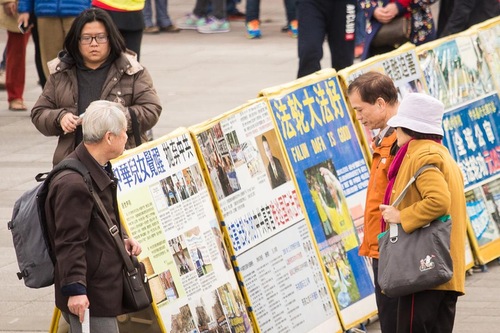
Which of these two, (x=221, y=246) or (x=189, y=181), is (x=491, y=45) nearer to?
(x=221, y=246)

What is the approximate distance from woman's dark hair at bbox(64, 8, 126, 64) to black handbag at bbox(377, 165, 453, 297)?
2227 millimetres

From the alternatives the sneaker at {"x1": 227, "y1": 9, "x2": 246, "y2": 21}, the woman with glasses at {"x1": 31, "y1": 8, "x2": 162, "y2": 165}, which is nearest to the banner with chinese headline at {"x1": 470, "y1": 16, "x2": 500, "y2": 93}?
the woman with glasses at {"x1": 31, "y1": 8, "x2": 162, "y2": 165}

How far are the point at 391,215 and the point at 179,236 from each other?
3.94 feet

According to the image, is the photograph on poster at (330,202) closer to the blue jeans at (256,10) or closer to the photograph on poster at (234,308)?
the photograph on poster at (234,308)

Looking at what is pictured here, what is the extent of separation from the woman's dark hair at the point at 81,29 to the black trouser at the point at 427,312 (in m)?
2.39

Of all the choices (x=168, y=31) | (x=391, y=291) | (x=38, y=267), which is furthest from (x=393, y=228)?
(x=168, y=31)

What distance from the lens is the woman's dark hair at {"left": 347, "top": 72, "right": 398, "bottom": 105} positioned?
6.13 m

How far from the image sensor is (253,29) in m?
17.5

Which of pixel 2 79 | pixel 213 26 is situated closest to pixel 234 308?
pixel 2 79

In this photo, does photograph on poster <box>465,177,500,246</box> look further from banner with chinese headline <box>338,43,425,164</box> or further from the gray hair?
the gray hair

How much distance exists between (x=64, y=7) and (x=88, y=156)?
554 cm

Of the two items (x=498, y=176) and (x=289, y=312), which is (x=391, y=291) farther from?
(x=498, y=176)

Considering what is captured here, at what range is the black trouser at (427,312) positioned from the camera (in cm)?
558

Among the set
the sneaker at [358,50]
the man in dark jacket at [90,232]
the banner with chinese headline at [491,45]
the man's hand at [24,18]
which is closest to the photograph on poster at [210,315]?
the man in dark jacket at [90,232]
